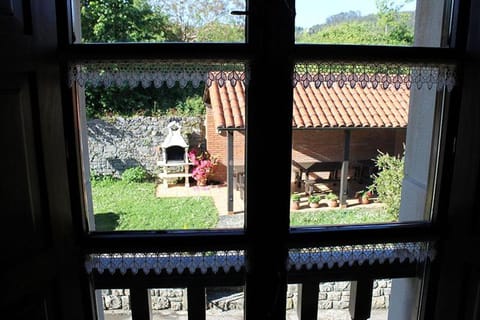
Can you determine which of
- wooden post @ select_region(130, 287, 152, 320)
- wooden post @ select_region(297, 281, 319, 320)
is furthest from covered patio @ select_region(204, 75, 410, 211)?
wooden post @ select_region(130, 287, 152, 320)

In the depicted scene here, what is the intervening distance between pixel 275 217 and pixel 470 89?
725 millimetres

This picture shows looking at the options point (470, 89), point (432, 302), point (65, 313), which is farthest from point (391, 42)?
point (65, 313)

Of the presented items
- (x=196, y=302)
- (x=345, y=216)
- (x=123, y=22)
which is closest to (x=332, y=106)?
(x=345, y=216)

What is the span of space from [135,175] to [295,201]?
549 millimetres

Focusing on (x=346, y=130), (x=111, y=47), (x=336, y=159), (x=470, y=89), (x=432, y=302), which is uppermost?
(x=111, y=47)

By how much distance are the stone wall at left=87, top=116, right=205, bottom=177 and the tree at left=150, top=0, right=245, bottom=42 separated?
260mm

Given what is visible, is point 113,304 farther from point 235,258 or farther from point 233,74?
point 233,74

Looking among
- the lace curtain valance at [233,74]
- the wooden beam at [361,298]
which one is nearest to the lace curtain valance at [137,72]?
the lace curtain valance at [233,74]

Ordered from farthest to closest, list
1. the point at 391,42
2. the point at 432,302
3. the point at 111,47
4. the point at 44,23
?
the point at 432,302 → the point at 391,42 → the point at 111,47 → the point at 44,23

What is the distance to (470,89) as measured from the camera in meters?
1.12

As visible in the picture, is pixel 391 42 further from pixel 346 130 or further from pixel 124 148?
pixel 124 148

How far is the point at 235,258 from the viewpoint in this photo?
122 cm

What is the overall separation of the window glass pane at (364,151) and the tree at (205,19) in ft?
0.89

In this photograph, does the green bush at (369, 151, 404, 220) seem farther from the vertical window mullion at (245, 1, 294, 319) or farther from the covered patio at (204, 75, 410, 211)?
the vertical window mullion at (245, 1, 294, 319)
